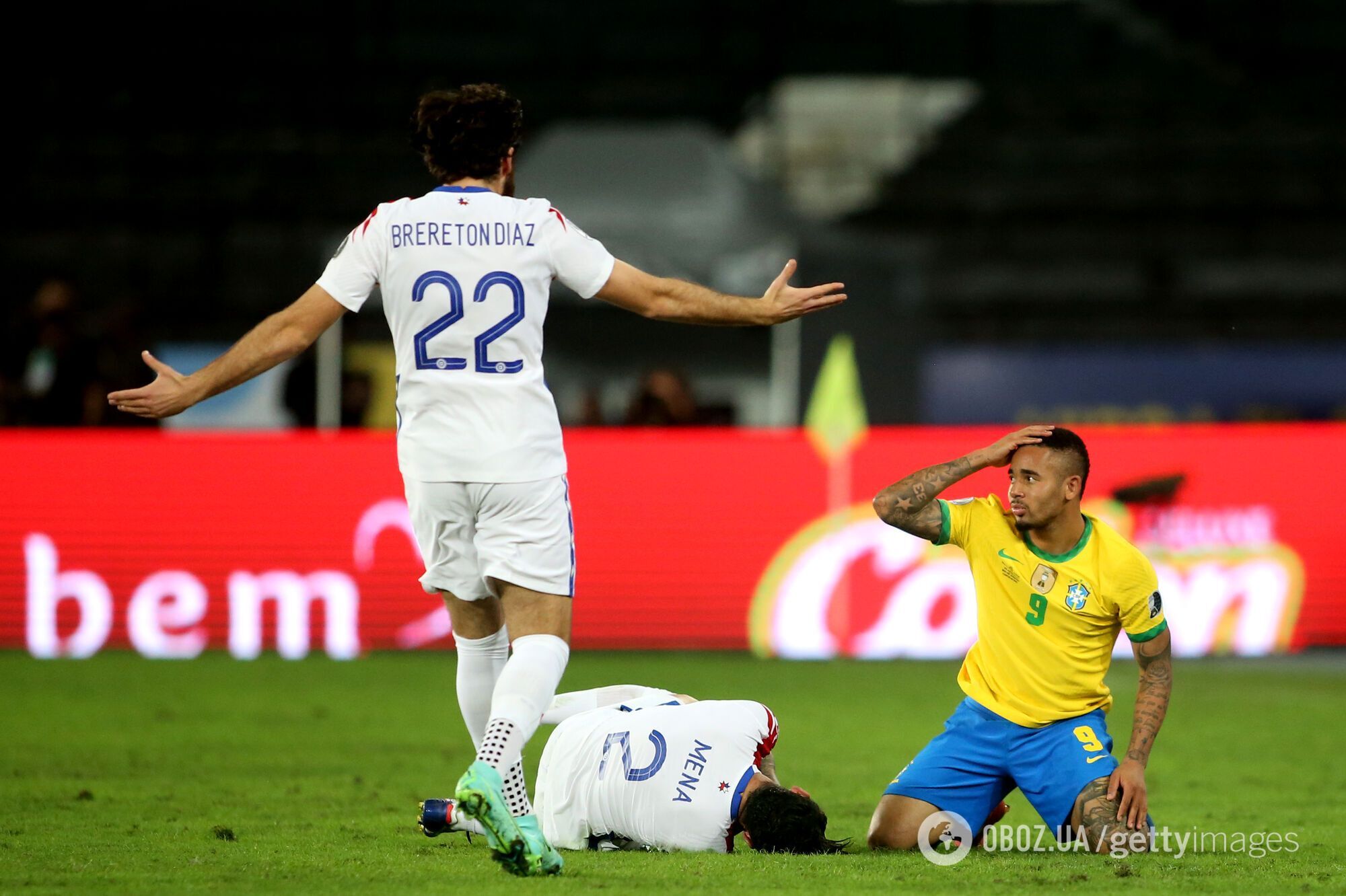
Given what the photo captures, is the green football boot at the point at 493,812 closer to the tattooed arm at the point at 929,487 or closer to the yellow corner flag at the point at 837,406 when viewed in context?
the tattooed arm at the point at 929,487

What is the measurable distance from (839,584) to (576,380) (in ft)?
21.6

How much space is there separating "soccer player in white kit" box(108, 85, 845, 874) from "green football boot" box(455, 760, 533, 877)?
0.14 meters

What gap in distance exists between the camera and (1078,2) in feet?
65.9

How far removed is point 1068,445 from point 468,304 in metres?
1.86

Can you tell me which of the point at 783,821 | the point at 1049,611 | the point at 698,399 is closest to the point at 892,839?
the point at 783,821

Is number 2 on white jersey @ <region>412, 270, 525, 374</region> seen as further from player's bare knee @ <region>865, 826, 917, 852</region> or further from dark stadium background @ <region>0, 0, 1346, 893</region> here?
player's bare knee @ <region>865, 826, 917, 852</region>

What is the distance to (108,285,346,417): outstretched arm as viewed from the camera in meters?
4.46

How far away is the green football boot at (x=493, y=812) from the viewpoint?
420cm

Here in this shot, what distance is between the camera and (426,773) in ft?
23.0

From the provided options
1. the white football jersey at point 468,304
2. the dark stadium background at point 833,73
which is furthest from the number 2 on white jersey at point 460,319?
the dark stadium background at point 833,73

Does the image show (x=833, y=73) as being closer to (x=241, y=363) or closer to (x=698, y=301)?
(x=698, y=301)

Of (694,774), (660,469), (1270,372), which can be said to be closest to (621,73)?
(1270,372)

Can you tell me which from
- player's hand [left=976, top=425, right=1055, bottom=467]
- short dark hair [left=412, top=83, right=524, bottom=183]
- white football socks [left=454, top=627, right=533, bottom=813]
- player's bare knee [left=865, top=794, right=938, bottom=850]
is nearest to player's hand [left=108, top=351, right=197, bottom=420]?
short dark hair [left=412, top=83, right=524, bottom=183]

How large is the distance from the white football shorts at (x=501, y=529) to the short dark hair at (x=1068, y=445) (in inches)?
58.9
